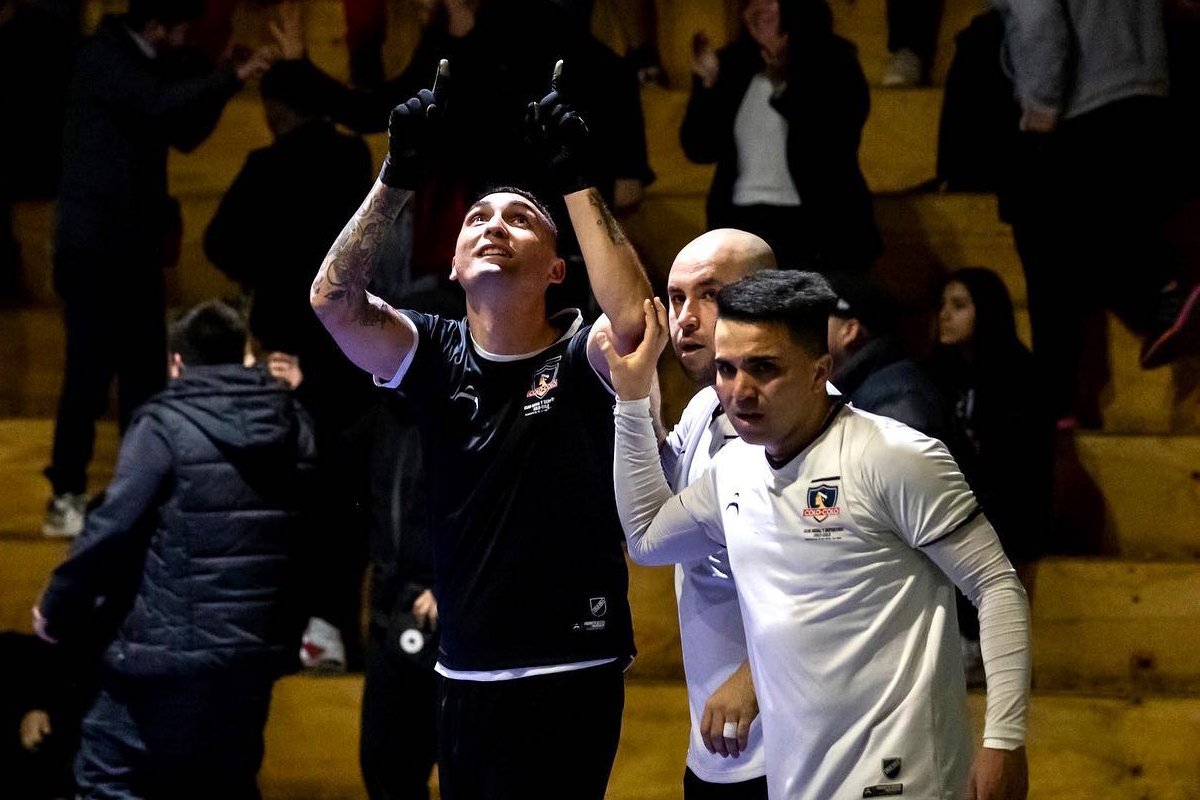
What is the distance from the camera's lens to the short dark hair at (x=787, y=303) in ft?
9.31

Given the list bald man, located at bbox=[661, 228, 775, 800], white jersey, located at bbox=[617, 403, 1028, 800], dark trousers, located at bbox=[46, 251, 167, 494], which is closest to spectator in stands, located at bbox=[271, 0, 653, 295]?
dark trousers, located at bbox=[46, 251, 167, 494]

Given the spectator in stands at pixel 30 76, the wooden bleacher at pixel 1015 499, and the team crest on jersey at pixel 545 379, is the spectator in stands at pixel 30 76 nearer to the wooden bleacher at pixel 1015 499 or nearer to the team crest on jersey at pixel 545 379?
the wooden bleacher at pixel 1015 499

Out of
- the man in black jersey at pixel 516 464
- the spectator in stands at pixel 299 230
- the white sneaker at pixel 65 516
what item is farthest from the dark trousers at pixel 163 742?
the white sneaker at pixel 65 516

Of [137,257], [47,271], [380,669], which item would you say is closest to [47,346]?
[47,271]

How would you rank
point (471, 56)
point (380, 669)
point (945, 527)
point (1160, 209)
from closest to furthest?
point (945, 527)
point (380, 669)
point (471, 56)
point (1160, 209)

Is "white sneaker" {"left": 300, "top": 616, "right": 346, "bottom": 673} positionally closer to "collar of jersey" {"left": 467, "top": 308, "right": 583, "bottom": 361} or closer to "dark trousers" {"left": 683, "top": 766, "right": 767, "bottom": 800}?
"collar of jersey" {"left": 467, "top": 308, "right": 583, "bottom": 361}

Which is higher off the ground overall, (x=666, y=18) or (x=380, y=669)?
(x=666, y=18)

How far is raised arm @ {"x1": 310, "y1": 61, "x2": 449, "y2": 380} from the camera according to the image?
3.12 metres

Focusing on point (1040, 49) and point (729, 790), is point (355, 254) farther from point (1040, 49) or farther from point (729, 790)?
point (1040, 49)

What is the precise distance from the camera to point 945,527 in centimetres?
267

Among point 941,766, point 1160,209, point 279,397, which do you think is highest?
point 1160,209

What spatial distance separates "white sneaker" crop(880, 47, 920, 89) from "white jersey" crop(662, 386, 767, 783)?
4.20 metres

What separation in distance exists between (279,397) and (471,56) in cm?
156

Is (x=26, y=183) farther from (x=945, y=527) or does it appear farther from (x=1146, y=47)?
(x=945, y=527)
